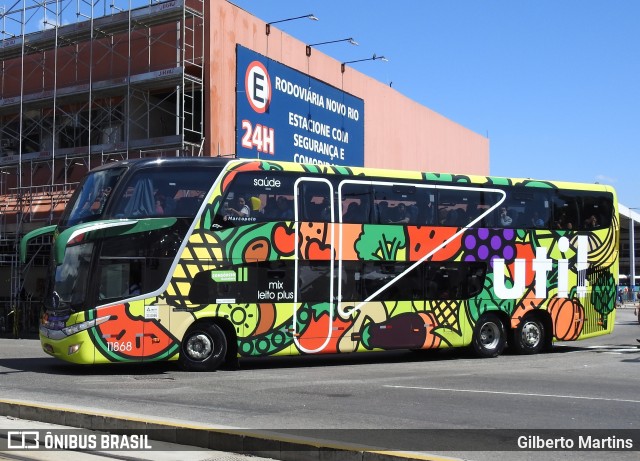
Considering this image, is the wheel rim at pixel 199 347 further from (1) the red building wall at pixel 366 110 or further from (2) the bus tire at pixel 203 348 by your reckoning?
(1) the red building wall at pixel 366 110

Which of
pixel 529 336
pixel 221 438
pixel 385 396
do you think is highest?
pixel 529 336

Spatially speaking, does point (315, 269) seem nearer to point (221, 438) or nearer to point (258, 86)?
point (221, 438)

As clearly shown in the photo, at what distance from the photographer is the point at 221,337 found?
677 inches

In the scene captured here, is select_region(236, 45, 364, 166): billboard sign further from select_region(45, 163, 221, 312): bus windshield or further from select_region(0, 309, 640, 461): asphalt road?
select_region(45, 163, 221, 312): bus windshield

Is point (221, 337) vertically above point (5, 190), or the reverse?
point (5, 190)

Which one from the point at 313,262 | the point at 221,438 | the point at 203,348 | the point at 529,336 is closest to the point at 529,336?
the point at 529,336

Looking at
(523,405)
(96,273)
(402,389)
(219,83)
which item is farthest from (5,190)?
(523,405)

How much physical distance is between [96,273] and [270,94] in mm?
17263

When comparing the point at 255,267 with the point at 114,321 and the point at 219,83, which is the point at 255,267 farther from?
the point at 219,83

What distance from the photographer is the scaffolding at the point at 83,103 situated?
2970 centimetres

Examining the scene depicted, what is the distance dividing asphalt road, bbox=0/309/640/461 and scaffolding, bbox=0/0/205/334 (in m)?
11.7

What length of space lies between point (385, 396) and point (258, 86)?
20.5m

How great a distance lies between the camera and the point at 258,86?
1240 inches

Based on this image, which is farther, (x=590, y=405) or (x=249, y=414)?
(x=590, y=405)
